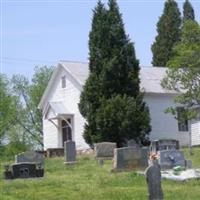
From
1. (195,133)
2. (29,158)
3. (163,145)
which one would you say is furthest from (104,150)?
(195,133)

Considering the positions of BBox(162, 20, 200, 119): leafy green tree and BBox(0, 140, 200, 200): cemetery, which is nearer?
BBox(0, 140, 200, 200): cemetery

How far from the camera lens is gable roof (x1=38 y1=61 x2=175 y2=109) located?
4193cm

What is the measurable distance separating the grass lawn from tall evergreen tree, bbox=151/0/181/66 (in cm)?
3640

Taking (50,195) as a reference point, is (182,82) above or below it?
above

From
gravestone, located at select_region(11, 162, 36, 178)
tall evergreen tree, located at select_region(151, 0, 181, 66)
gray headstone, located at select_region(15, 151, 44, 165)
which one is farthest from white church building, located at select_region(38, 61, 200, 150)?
gravestone, located at select_region(11, 162, 36, 178)

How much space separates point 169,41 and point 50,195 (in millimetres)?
43891

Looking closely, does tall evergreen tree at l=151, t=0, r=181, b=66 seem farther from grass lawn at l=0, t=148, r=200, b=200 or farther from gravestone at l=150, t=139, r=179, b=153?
grass lawn at l=0, t=148, r=200, b=200

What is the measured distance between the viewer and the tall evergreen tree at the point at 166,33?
196 ft

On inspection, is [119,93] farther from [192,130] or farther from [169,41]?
[169,41]

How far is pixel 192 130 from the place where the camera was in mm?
40500

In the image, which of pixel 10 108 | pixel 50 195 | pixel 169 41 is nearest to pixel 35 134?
pixel 10 108

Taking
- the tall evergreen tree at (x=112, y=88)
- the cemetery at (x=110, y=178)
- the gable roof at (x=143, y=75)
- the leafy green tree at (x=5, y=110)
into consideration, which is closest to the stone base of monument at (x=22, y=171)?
the cemetery at (x=110, y=178)

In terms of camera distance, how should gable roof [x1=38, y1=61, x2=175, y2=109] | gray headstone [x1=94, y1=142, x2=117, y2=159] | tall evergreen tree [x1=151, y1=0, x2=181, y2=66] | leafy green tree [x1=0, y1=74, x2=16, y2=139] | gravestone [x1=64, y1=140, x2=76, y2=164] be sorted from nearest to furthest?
gravestone [x1=64, y1=140, x2=76, y2=164] → gray headstone [x1=94, y1=142, x2=117, y2=159] → gable roof [x1=38, y1=61, x2=175, y2=109] → tall evergreen tree [x1=151, y1=0, x2=181, y2=66] → leafy green tree [x1=0, y1=74, x2=16, y2=139]

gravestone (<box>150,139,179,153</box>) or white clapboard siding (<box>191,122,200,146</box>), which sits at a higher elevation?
white clapboard siding (<box>191,122,200,146</box>)
